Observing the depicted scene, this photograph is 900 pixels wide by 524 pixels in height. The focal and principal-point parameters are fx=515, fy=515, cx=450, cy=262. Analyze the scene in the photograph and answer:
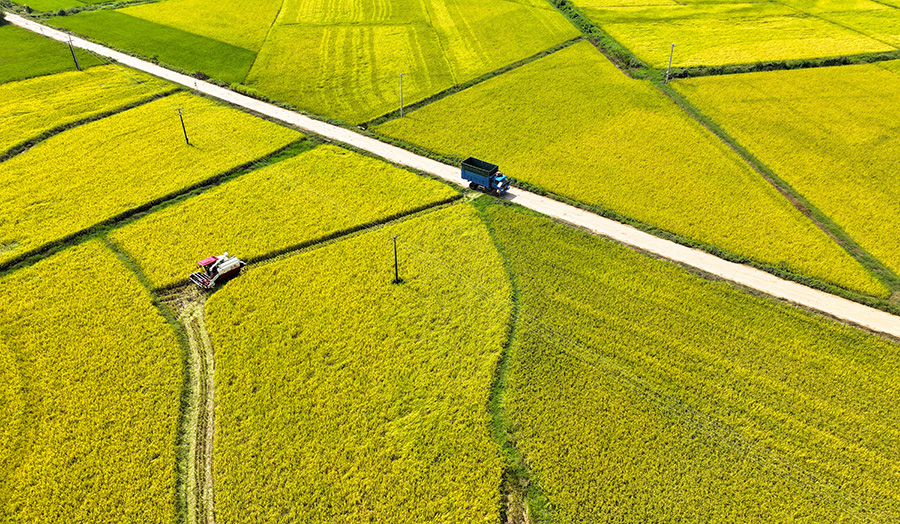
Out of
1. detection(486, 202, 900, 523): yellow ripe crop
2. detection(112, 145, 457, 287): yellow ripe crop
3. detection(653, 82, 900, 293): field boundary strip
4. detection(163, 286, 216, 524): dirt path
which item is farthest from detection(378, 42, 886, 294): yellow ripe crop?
detection(163, 286, 216, 524): dirt path

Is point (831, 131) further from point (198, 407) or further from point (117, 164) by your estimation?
point (117, 164)

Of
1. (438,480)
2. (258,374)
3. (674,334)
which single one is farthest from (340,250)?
(674,334)

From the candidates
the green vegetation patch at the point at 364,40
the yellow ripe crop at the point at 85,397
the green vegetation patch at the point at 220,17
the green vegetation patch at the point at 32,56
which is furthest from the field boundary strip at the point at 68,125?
the yellow ripe crop at the point at 85,397

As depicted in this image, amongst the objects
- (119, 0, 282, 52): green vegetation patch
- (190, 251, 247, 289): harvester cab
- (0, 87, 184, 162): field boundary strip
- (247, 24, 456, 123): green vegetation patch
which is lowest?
(190, 251, 247, 289): harvester cab

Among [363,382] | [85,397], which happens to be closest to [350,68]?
[363,382]

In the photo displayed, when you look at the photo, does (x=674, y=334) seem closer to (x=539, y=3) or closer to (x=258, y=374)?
(x=258, y=374)

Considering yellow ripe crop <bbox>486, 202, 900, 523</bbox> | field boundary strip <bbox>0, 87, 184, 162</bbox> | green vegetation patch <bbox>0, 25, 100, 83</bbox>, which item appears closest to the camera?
yellow ripe crop <bbox>486, 202, 900, 523</bbox>

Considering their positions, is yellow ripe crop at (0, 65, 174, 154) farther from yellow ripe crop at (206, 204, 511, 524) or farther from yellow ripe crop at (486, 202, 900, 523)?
yellow ripe crop at (486, 202, 900, 523)
